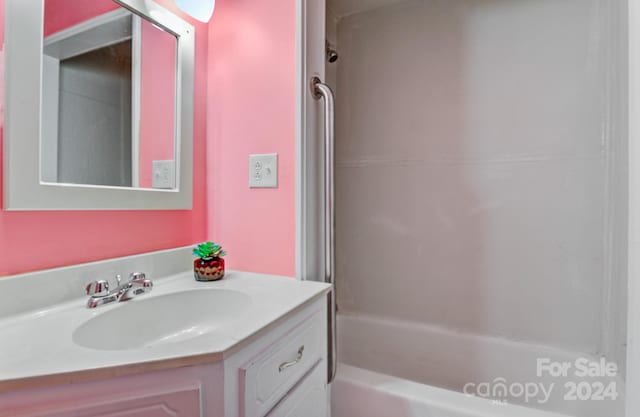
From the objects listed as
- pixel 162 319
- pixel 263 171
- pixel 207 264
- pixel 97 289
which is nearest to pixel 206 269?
pixel 207 264

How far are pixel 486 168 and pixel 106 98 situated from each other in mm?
1649

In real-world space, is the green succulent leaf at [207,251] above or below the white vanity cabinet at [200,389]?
above

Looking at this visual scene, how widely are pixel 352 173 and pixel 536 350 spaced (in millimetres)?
1298

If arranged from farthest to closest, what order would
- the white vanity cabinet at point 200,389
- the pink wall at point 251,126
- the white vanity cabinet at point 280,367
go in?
the pink wall at point 251,126
the white vanity cabinet at point 280,367
the white vanity cabinet at point 200,389

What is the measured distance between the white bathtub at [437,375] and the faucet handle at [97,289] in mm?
812

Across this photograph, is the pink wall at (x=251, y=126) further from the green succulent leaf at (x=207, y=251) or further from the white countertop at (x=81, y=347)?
the white countertop at (x=81, y=347)

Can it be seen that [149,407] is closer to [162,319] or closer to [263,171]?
[162,319]

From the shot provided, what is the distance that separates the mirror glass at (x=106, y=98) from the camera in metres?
0.74

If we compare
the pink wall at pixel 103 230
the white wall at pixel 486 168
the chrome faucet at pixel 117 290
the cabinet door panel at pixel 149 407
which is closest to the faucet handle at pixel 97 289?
the chrome faucet at pixel 117 290

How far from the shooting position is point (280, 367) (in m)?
0.67

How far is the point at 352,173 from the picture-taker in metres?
1.81

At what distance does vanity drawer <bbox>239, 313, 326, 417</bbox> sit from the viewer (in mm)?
565

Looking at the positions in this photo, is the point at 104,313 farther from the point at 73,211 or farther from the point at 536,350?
the point at 536,350

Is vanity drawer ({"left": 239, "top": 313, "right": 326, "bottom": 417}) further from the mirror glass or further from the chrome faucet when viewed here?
the mirror glass
